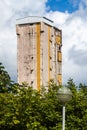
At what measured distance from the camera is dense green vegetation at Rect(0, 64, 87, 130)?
21.7 meters

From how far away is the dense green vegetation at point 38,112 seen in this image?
853 inches

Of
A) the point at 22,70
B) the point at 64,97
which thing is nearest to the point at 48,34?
the point at 22,70

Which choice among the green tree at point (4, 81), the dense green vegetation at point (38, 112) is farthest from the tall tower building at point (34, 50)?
the dense green vegetation at point (38, 112)

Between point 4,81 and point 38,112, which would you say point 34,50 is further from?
point 38,112

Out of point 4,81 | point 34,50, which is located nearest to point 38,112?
point 4,81

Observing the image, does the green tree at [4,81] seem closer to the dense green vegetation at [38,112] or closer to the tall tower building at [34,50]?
the dense green vegetation at [38,112]

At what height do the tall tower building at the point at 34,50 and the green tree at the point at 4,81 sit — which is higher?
the tall tower building at the point at 34,50

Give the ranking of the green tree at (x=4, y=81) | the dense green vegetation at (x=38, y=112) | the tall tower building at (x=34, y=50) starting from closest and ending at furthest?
the dense green vegetation at (x=38, y=112) → the green tree at (x=4, y=81) → the tall tower building at (x=34, y=50)

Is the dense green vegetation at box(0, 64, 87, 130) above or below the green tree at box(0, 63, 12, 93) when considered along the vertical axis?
below

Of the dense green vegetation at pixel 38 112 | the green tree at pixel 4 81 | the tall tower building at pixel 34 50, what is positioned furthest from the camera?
the tall tower building at pixel 34 50

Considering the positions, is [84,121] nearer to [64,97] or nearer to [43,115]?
[43,115]

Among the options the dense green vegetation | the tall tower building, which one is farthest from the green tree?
the tall tower building

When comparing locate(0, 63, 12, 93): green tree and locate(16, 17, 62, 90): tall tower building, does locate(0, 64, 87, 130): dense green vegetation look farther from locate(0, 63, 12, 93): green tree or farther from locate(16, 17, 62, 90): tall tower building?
locate(16, 17, 62, 90): tall tower building

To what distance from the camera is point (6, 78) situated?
32.5 m
